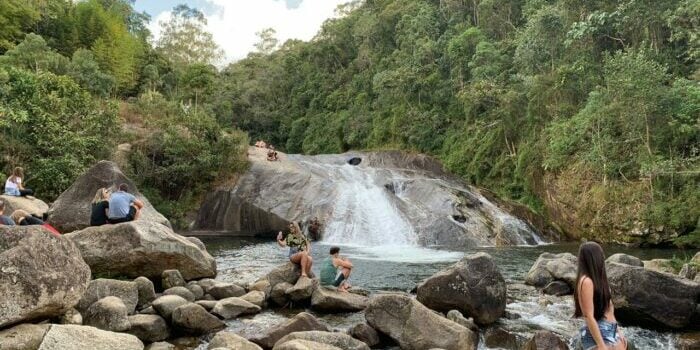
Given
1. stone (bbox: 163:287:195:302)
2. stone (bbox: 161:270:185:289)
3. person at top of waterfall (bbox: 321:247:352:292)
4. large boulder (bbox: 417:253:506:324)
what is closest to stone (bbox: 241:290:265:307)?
stone (bbox: 163:287:195:302)

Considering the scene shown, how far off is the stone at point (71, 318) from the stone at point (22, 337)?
744mm

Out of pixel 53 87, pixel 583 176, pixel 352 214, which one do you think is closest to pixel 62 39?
pixel 53 87

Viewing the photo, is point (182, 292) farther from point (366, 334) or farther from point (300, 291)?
point (366, 334)

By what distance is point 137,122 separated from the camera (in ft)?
103

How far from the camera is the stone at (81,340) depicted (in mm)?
6164

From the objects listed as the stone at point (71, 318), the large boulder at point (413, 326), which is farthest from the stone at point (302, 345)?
the stone at point (71, 318)

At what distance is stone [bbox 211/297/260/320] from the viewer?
9.86 meters

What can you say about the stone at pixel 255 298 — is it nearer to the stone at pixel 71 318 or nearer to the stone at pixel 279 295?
the stone at pixel 279 295

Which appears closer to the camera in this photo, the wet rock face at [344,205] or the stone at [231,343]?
the stone at [231,343]

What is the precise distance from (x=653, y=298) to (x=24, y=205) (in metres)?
16.4

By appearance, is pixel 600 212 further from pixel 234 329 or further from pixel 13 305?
pixel 13 305

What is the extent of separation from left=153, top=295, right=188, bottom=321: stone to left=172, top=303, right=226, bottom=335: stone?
0.57 ft

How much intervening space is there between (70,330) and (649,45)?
2676 cm

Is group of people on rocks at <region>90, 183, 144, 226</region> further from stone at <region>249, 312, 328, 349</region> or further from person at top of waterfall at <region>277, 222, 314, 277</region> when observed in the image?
stone at <region>249, 312, 328, 349</region>
